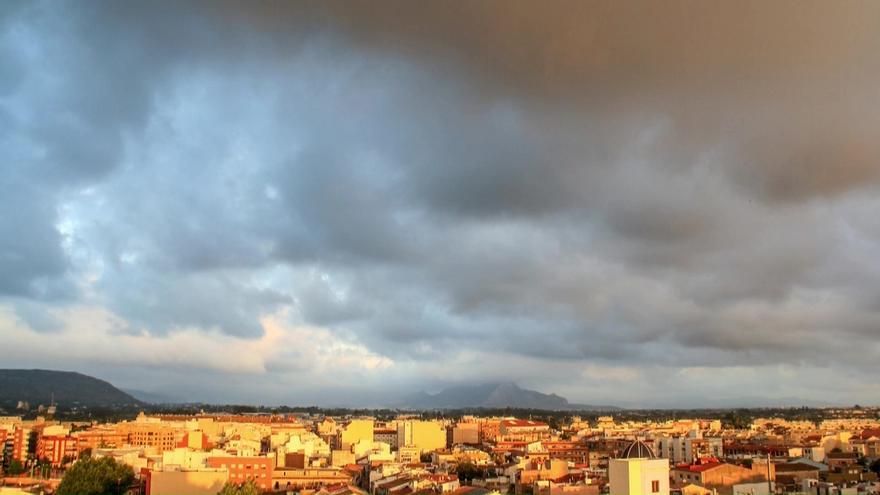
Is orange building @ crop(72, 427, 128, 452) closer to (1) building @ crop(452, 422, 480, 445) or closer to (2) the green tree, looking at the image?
(2) the green tree

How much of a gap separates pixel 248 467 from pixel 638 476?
34047mm

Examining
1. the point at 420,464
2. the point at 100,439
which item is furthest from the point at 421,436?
the point at 100,439

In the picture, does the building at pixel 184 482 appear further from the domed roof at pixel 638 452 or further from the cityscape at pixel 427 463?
the domed roof at pixel 638 452

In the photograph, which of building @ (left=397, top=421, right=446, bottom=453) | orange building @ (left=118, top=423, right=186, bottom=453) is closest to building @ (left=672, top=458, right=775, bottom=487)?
building @ (left=397, top=421, right=446, bottom=453)

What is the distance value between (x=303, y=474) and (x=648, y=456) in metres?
32.4

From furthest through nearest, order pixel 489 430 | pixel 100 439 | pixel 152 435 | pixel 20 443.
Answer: pixel 489 430
pixel 152 435
pixel 100 439
pixel 20 443

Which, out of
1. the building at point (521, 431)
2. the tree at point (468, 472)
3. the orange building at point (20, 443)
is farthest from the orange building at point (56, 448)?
the building at point (521, 431)

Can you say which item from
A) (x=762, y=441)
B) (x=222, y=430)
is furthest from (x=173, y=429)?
(x=762, y=441)

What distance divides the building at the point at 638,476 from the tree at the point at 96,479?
3477 cm

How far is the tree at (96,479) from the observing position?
167 feet

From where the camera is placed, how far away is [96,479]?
51.5 m

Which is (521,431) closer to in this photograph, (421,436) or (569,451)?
(421,436)

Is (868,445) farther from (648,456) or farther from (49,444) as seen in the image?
(49,444)

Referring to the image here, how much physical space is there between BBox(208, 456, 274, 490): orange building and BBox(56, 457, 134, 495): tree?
18.3 feet
